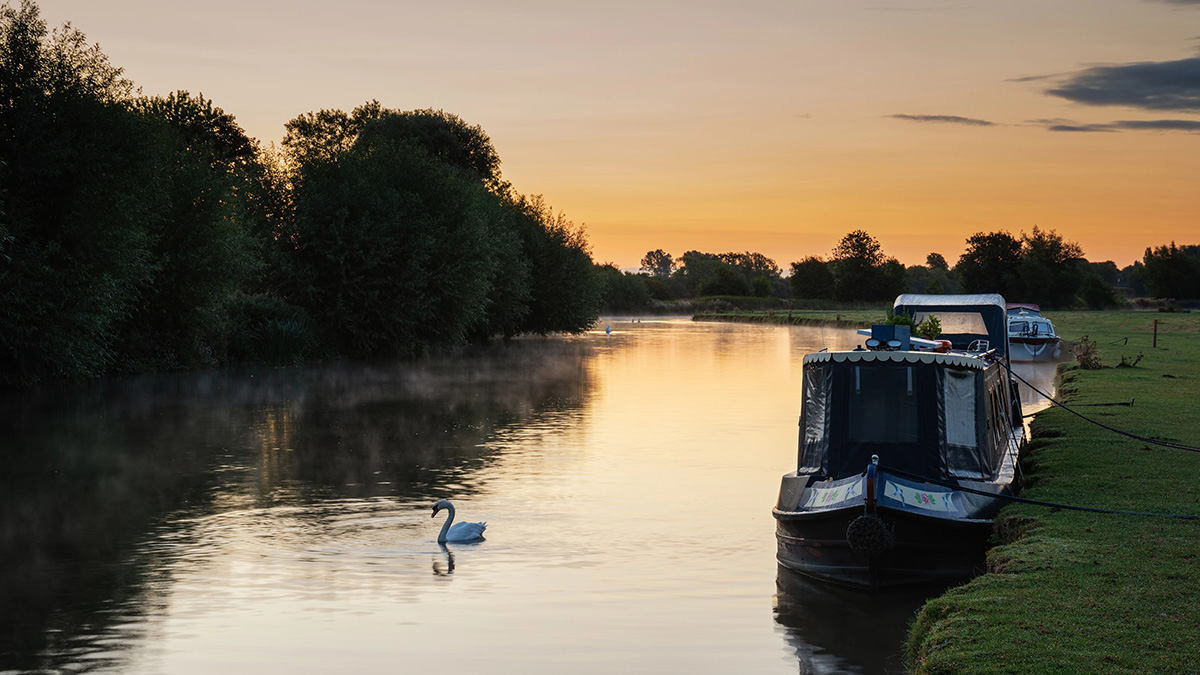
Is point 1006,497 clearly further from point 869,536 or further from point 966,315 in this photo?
point 966,315

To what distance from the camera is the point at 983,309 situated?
2345cm

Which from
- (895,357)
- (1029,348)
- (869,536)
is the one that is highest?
(895,357)

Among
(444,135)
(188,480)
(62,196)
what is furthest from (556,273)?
(188,480)

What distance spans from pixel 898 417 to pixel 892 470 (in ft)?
3.86

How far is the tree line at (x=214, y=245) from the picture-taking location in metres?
32.3

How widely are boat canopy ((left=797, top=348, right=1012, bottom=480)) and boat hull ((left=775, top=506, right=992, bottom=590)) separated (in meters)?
Answer: 1.30

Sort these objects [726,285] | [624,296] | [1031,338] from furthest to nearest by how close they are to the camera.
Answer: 1. [726,285]
2. [624,296]
3. [1031,338]

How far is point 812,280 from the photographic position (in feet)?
529

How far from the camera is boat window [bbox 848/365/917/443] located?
14.2m

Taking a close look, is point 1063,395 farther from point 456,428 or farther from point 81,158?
point 81,158

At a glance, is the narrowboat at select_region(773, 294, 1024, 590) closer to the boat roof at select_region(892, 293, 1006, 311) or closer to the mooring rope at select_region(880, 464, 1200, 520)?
the mooring rope at select_region(880, 464, 1200, 520)

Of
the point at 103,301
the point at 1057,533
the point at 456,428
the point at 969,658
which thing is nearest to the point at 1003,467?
the point at 1057,533

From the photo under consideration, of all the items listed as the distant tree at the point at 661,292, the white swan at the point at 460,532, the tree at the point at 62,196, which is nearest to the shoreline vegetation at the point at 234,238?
the tree at the point at 62,196

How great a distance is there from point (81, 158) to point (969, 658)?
31356 millimetres
